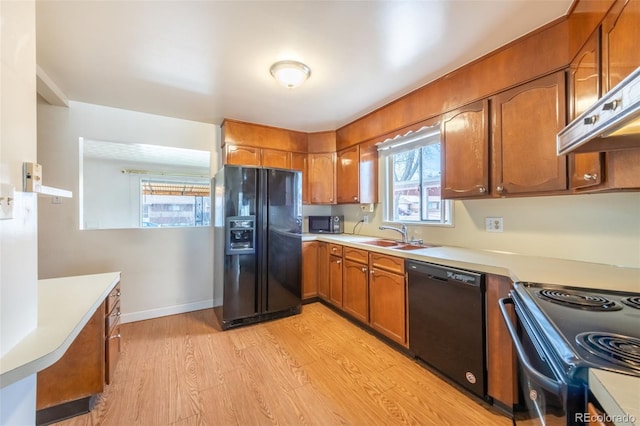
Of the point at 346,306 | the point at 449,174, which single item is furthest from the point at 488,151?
the point at 346,306

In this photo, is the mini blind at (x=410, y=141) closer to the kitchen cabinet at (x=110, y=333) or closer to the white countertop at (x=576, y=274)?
the white countertop at (x=576, y=274)

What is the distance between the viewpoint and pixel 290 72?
2041mm

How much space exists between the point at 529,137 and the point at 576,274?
86 cm

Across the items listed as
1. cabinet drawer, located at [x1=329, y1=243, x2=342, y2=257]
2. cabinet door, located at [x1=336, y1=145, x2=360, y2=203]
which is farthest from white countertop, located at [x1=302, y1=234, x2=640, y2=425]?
cabinet door, located at [x1=336, y1=145, x2=360, y2=203]

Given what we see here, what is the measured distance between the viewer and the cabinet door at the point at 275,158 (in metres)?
3.44

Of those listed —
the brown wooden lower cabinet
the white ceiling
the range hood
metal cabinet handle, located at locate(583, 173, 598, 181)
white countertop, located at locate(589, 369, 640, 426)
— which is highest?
the white ceiling

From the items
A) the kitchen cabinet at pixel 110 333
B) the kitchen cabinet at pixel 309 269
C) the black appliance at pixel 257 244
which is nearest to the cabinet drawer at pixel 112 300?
the kitchen cabinet at pixel 110 333

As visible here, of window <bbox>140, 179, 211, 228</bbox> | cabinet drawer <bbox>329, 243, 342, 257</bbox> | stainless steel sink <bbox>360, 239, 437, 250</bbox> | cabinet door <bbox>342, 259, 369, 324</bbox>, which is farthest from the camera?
window <bbox>140, 179, 211, 228</bbox>

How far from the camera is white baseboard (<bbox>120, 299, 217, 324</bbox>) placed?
2.93m

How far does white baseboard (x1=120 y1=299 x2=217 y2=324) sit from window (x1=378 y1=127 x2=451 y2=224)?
259cm

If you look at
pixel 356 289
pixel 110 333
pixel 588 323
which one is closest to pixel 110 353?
pixel 110 333

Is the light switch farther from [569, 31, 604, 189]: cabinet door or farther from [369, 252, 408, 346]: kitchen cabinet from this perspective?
[569, 31, 604, 189]: cabinet door

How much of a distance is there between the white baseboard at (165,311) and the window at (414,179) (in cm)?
259

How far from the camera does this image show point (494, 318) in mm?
1578
